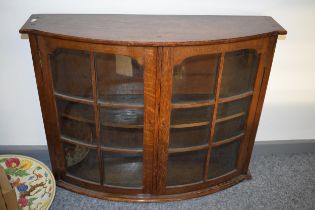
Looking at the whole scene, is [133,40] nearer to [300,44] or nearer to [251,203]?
[300,44]

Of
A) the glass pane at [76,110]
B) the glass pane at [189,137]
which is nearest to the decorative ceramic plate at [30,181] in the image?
the glass pane at [76,110]

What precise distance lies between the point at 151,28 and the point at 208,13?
0.98ft

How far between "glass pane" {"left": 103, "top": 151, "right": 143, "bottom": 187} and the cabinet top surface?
52cm

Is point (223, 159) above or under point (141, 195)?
above

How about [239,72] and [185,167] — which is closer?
[239,72]

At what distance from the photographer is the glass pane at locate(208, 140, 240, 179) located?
1.42 m

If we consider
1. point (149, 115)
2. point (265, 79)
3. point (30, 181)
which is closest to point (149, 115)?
point (149, 115)

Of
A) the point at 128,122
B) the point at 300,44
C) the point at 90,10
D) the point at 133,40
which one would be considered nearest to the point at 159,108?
the point at 128,122

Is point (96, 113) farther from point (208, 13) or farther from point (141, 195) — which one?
point (208, 13)

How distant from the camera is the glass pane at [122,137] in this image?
1272 mm

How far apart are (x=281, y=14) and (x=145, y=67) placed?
0.64 m

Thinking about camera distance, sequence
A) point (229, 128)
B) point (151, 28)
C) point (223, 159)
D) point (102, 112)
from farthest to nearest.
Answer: point (223, 159) → point (229, 128) → point (102, 112) → point (151, 28)

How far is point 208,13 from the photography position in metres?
1.30

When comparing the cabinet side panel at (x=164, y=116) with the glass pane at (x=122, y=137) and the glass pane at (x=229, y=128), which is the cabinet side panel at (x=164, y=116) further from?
the glass pane at (x=229, y=128)
